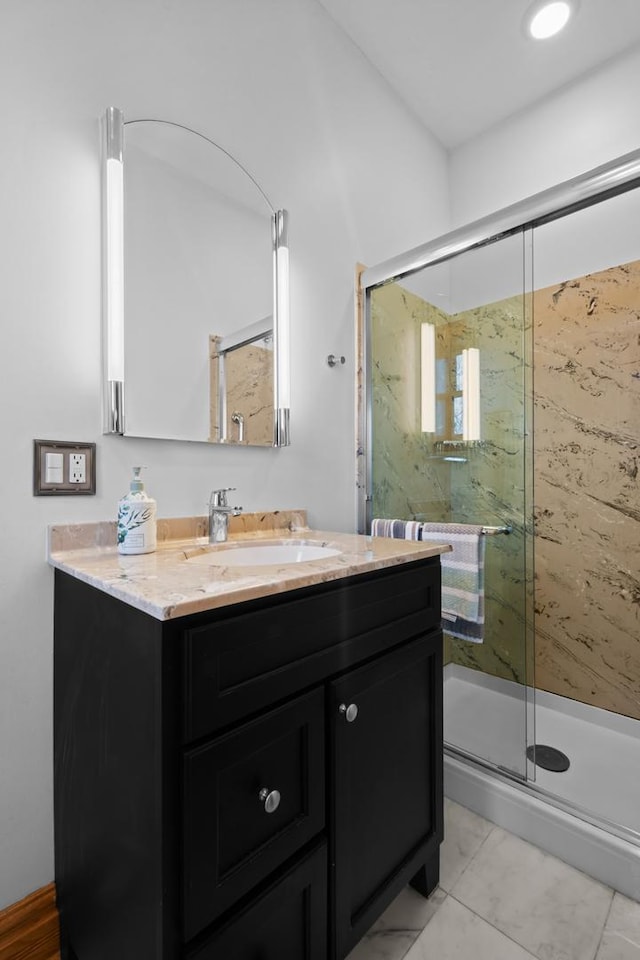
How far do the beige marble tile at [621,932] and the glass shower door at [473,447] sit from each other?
1.13 ft

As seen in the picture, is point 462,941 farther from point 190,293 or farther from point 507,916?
point 190,293

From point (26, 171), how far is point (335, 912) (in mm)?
1640

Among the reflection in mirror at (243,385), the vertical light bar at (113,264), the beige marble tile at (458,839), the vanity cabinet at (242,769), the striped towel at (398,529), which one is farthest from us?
the striped towel at (398,529)

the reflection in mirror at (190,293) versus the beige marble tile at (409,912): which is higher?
the reflection in mirror at (190,293)

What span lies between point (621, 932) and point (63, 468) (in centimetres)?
165

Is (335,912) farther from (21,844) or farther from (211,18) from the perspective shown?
(211,18)

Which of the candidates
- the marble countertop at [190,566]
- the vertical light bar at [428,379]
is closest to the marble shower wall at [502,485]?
the vertical light bar at [428,379]

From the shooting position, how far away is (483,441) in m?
1.66

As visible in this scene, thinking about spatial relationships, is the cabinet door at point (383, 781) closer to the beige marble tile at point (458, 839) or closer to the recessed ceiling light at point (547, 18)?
the beige marble tile at point (458, 839)

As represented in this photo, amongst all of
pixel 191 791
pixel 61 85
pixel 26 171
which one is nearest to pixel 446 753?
pixel 191 791

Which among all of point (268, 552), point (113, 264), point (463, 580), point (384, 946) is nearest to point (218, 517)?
point (268, 552)

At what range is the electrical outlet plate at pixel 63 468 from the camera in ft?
3.39

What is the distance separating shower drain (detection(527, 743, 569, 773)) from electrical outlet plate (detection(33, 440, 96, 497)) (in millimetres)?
1540

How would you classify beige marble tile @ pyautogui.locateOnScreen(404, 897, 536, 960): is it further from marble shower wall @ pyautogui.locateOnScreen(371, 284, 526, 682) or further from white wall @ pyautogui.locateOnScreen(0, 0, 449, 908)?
white wall @ pyautogui.locateOnScreen(0, 0, 449, 908)
